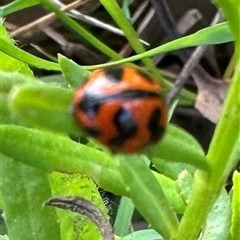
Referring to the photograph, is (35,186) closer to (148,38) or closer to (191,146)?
(191,146)

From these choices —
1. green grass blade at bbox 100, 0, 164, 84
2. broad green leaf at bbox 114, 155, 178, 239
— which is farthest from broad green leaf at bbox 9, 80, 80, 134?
green grass blade at bbox 100, 0, 164, 84

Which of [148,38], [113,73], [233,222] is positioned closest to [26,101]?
[113,73]

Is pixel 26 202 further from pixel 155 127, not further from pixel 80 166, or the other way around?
pixel 155 127

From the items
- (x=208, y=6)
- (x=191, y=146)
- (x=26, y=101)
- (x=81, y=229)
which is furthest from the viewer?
(x=208, y=6)

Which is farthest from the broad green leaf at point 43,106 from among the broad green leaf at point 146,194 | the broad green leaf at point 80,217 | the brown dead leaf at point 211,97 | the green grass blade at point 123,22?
the brown dead leaf at point 211,97

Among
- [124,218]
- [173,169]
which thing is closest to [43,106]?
[173,169]

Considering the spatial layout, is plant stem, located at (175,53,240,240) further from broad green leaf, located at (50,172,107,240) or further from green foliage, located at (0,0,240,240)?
broad green leaf, located at (50,172,107,240)

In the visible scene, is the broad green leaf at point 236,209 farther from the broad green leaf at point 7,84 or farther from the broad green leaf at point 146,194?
the broad green leaf at point 7,84
